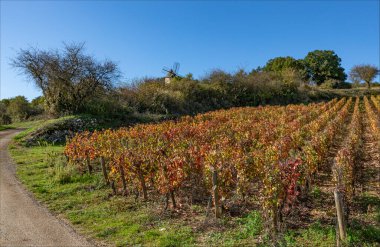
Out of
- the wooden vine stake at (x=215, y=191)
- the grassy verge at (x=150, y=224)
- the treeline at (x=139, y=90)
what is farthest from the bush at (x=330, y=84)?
the wooden vine stake at (x=215, y=191)

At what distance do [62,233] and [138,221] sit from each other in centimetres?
166

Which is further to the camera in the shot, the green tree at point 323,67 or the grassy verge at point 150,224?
the green tree at point 323,67

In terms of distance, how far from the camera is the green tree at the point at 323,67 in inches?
3046

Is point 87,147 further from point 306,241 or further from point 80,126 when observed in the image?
point 80,126

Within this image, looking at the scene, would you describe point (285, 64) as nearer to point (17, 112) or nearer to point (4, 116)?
point (17, 112)

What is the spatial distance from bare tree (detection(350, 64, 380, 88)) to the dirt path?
261ft

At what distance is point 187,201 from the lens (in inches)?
332

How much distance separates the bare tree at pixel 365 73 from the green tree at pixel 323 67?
11.3 ft

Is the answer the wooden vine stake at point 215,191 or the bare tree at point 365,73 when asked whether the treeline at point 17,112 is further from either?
the bare tree at point 365,73

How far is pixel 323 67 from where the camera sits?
3034 inches

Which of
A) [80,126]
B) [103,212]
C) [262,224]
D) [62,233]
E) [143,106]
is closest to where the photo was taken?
[262,224]

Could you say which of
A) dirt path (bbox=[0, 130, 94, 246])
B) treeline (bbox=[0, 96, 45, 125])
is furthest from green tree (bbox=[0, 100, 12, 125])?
dirt path (bbox=[0, 130, 94, 246])

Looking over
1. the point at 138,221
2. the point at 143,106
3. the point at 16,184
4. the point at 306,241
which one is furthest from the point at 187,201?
the point at 143,106

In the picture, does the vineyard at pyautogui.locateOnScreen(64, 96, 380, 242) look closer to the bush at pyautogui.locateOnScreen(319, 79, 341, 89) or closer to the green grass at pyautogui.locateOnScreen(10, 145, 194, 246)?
the green grass at pyautogui.locateOnScreen(10, 145, 194, 246)
